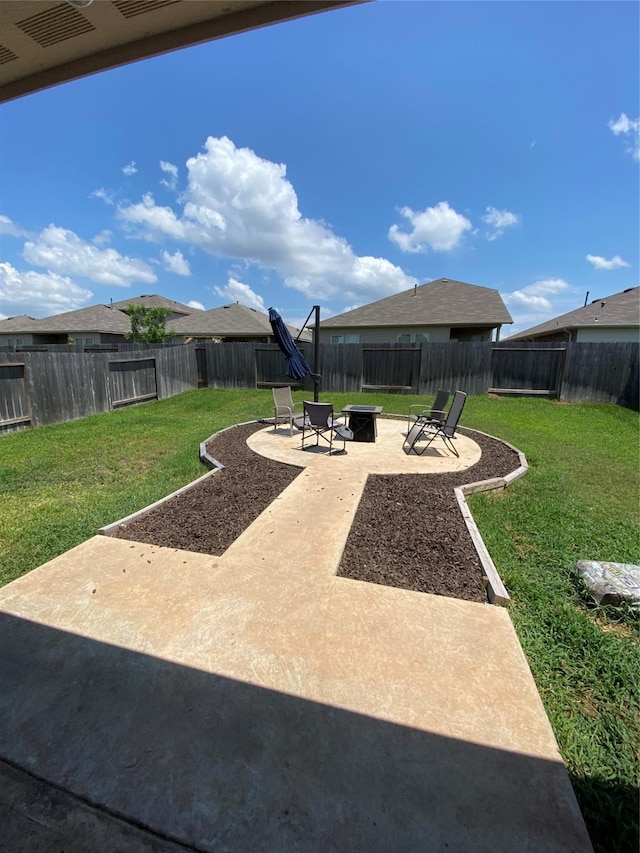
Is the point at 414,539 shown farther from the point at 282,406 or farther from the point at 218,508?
the point at 282,406

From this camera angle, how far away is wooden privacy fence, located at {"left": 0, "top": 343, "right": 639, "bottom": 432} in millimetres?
9680

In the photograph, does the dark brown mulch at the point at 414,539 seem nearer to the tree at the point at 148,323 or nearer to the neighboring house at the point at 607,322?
the neighboring house at the point at 607,322

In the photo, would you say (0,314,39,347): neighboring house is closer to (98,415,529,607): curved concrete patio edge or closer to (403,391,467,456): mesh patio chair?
(98,415,529,607): curved concrete patio edge

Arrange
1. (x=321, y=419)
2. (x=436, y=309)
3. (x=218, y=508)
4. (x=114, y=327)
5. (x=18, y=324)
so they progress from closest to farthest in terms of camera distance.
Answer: (x=218, y=508), (x=321, y=419), (x=436, y=309), (x=114, y=327), (x=18, y=324)

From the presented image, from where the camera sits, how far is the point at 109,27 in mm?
2436

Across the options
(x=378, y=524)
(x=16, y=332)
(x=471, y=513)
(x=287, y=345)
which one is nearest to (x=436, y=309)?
(x=287, y=345)

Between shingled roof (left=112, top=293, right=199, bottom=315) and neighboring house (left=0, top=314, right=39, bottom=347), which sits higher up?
shingled roof (left=112, top=293, right=199, bottom=315)

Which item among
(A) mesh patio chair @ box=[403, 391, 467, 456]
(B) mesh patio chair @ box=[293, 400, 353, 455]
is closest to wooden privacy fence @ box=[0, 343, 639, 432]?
(B) mesh patio chair @ box=[293, 400, 353, 455]

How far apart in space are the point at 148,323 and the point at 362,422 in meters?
21.3

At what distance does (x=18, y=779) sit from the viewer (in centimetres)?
158

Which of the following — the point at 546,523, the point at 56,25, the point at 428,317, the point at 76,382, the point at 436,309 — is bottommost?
the point at 546,523

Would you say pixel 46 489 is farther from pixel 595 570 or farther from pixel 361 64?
pixel 361 64

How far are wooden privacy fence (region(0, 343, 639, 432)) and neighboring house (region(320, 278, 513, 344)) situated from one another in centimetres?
409

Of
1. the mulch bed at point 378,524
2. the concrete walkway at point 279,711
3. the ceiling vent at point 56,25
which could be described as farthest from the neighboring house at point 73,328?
the concrete walkway at point 279,711
